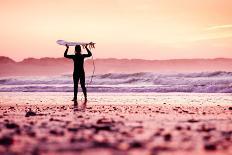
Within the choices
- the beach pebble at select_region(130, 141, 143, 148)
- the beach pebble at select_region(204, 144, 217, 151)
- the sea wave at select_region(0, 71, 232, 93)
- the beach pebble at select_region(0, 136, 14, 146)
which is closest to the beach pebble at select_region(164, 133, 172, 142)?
the beach pebble at select_region(130, 141, 143, 148)

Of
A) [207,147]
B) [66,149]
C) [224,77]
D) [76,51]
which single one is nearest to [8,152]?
[66,149]

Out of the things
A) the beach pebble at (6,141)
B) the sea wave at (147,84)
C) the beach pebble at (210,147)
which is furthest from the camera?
the sea wave at (147,84)

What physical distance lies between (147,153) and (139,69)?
121m

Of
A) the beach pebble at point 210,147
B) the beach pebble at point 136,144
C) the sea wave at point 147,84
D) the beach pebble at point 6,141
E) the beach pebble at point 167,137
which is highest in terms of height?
the sea wave at point 147,84

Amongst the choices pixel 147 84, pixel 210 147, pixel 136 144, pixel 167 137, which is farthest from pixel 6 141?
pixel 147 84

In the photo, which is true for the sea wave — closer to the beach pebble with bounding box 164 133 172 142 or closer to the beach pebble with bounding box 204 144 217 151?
the beach pebble with bounding box 164 133 172 142

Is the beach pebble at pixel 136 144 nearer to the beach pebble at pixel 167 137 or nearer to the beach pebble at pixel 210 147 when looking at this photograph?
the beach pebble at pixel 167 137

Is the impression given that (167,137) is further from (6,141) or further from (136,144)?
(6,141)

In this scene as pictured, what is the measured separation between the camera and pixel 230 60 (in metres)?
116

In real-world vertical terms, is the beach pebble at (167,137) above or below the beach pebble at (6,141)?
below

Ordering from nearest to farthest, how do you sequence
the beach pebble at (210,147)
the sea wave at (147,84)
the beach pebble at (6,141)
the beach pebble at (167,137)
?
the beach pebble at (210,147) < the beach pebble at (6,141) < the beach pebble at (167,137) < the sea wave at (147,84)

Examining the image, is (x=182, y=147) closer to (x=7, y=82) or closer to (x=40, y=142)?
(x=40, y=142)

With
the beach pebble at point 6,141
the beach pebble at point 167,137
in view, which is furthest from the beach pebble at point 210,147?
the beach pebble at point 6,141

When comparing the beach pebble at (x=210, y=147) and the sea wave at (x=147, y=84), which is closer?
the beach pebble at (x=210, y=147)
